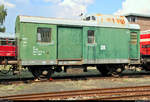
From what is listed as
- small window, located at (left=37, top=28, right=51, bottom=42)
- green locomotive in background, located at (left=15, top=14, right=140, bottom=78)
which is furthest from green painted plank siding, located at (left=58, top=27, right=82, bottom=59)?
small window, located at (left=37, top=28, right=51, bottom=42)

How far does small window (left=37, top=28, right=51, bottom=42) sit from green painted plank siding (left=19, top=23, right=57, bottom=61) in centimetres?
20

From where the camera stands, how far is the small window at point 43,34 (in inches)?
406

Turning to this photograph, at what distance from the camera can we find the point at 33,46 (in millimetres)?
10094

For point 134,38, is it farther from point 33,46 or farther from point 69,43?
Answer: point 33,46

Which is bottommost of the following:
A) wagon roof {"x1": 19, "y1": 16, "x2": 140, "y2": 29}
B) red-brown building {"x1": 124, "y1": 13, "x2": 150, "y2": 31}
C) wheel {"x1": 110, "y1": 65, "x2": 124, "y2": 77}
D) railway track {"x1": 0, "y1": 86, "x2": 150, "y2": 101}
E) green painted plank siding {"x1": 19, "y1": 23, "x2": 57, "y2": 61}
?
railway track {"x1": 0, "y1": 86, "x2": 150, "y2": 101}

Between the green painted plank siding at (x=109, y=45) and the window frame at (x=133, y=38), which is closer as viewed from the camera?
the green painted plank siding at (x=109, y=45)

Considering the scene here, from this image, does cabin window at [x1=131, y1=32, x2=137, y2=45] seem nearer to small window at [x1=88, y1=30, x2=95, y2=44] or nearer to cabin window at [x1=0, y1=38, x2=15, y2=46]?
small window at [x1=88, y1=30, x2=95, y2=44]

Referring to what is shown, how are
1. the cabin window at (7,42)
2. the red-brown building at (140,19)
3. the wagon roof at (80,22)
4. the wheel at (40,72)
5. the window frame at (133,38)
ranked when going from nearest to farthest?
the cabin window at (7,42), the wagon roof at (80,22), the wheel at (40,72), the window frame at (133,38), the red-brown building at (140,19)

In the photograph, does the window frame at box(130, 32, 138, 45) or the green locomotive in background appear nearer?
the green locomotive in background

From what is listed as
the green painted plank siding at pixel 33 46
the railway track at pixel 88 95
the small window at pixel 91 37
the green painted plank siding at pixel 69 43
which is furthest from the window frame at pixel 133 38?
the green painted plank siding at pixel 33 46

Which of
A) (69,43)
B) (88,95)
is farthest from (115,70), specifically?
(88,95)

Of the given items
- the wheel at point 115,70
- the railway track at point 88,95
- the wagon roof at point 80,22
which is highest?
the wagon roof at point 80,22

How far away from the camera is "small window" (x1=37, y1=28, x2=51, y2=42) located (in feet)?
33.8

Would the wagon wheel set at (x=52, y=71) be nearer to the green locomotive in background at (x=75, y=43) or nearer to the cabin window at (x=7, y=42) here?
the green locomotive in background at (x=75, y=43)
